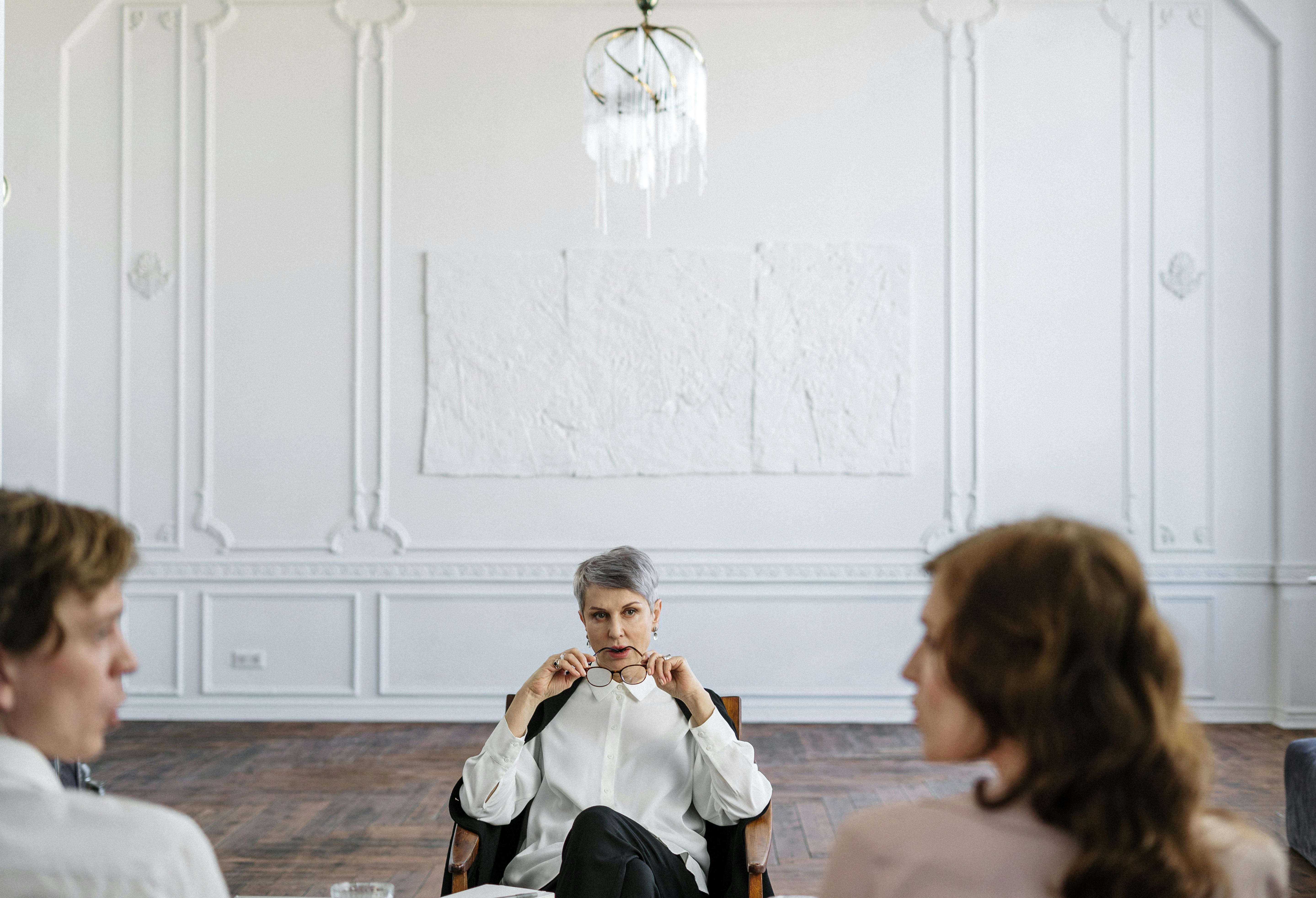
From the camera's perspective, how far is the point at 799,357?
20.4 ft

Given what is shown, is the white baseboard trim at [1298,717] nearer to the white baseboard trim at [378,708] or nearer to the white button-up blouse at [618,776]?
the white baseboard trim at [378,708]

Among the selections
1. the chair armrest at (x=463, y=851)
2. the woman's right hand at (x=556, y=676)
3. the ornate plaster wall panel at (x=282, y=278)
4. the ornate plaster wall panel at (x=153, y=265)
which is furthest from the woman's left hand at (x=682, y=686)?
the ornate plaster wall panel at (x=153, y=265)

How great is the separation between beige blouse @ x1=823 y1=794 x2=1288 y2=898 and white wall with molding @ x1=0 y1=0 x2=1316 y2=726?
5184 mm

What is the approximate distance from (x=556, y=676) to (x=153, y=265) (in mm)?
4938

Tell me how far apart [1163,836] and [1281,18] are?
21.7 ft

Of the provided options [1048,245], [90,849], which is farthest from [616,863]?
[1048,245]

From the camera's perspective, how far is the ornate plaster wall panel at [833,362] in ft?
20.3

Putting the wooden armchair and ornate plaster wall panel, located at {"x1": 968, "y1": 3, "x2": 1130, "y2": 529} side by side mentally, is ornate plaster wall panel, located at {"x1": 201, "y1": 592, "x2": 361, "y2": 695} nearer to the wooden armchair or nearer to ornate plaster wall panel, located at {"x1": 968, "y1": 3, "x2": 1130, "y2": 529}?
ornate plaster wall panel, located at {"x1": 968, "y1": 3, "x2": 1130, "y2": 529}

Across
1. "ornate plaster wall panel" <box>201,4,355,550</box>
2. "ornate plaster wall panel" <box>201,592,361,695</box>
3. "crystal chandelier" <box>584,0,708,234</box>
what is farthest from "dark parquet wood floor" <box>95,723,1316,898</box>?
"crystal chandelier" <box>584,0,708,234</box>

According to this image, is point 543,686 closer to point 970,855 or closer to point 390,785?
point 970,855

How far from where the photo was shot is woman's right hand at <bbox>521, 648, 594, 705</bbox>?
2387 mm

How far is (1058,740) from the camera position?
90 cm

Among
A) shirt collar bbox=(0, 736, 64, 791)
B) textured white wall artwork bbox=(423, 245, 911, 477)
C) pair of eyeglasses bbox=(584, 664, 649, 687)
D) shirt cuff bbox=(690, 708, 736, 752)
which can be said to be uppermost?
textured white wall artwork bbox=(423, 245, 911, 477)

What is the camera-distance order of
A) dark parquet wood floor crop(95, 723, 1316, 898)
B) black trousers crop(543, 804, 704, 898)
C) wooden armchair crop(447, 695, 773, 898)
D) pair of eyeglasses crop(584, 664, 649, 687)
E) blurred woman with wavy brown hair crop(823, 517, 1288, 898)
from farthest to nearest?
dark parquet wood floor crop(95, 723, 1316, 898)
pair of eyeglasses crop(584, 664, 649, 687)
wooden armchair crop(447, 695, 773, 898)
black trousers crop(543, 804, 704, 898)
blurred woman with wavy brown hair crop(823, 517, 1288, 898)
